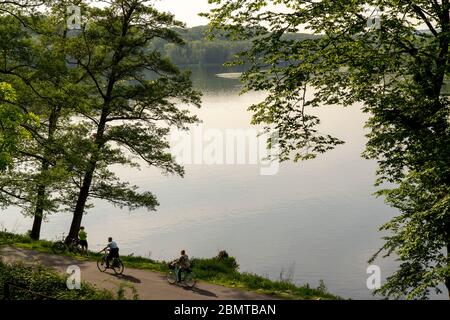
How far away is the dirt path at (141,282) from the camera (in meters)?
17.2

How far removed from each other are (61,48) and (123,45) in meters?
3.23

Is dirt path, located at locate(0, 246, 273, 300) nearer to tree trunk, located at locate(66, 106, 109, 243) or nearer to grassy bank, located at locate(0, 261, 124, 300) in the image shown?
grassy bank, located at locate(0, 261, 124, 300)

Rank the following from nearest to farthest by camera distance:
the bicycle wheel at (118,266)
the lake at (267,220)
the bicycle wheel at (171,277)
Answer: the bicycle wheel at (171,277) → the bicycle wheel at (118,266) → the lake at (267,220)

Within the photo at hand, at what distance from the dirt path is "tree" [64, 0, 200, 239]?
4.34 m

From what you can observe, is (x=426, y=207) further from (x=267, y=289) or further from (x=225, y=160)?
(x=225, y=160)

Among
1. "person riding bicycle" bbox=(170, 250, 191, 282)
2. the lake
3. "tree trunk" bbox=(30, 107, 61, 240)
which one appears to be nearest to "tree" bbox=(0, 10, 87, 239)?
"tree trunk" bbox=(30, 107, 61, 240)

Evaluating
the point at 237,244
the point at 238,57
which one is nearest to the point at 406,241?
the point at 238,57

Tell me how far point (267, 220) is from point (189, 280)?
22.3 m

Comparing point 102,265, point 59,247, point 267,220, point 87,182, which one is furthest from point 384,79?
point 267,220

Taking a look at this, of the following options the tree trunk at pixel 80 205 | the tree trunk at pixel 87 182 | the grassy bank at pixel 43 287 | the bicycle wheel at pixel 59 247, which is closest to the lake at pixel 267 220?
the tree trunk at pixel 80 205

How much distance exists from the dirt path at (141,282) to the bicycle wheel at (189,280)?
0.93ft

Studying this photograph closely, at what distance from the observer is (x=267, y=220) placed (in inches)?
1588

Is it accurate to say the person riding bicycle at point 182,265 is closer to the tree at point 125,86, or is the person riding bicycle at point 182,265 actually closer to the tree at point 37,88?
the tree at point 125,86

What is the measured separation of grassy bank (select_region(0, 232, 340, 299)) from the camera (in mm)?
18000
